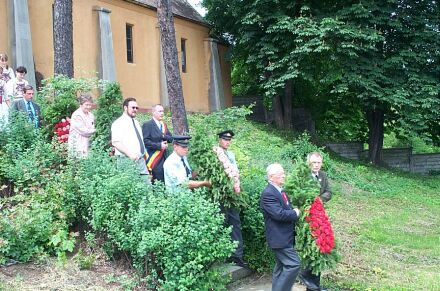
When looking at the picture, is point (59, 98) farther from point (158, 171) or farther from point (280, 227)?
point (280, 227)

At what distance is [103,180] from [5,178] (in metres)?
2.32

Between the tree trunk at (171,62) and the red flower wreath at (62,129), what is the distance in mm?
4158

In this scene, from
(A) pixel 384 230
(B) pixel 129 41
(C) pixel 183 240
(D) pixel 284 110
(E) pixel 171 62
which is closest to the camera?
(C) pixel 183 240

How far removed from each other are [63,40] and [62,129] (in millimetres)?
4057

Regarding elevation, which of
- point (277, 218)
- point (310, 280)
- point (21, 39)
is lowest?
point (310, 280)

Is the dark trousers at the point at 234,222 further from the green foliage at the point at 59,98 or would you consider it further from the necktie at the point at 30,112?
the necktie at the point at 30,112

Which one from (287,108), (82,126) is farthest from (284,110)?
(82,126)

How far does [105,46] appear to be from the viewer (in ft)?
68.7

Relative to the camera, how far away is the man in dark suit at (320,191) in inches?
304

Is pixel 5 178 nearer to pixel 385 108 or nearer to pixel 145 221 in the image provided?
pixel 145 221

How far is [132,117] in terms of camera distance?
28.2 ft

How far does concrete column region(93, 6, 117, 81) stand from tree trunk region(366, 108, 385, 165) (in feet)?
40.7

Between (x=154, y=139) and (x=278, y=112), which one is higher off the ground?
(x=278, y=112)

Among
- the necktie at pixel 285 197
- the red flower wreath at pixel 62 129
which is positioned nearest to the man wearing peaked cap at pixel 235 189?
the necktie at pixel 285 197
